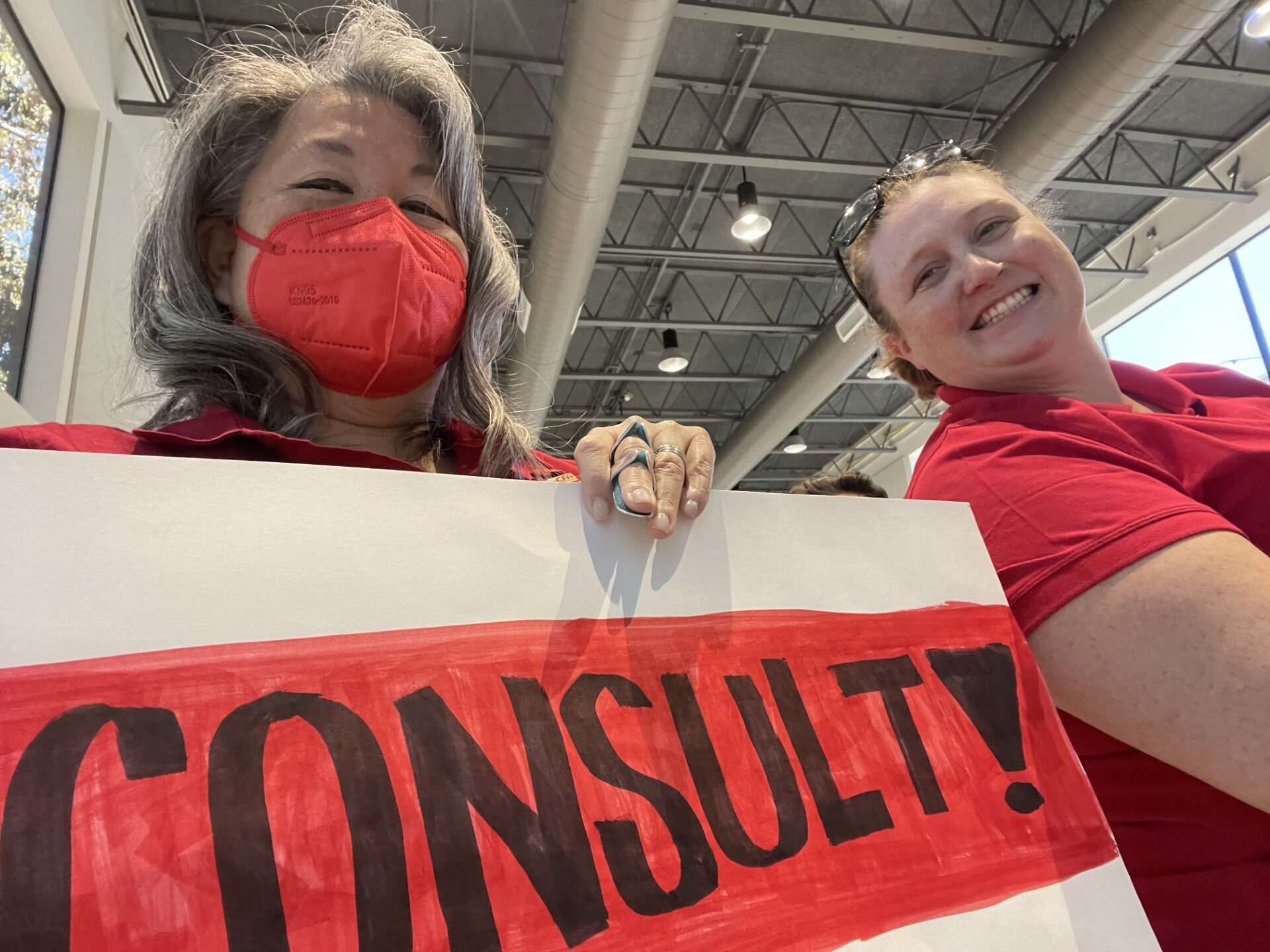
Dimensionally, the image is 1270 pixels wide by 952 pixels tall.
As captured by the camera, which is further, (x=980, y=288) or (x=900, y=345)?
(x=900, y=345)

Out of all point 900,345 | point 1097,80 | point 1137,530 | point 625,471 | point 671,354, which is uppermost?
point 671,354

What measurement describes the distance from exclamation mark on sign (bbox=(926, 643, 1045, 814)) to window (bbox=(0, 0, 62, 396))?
343cm

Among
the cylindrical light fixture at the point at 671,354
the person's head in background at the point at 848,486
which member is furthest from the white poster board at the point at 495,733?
the cylindrical light fixture at the point at 671,354

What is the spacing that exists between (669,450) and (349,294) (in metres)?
0.47

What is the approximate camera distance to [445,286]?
1.03 metres

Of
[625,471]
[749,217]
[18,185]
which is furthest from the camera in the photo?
[749,217]

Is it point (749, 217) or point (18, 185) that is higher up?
point (749, 217)

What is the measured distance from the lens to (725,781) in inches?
24.4

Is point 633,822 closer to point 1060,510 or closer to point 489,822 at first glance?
point 489,822

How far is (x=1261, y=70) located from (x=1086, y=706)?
7.95 m

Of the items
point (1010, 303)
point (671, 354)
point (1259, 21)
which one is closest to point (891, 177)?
point (1010, 303)

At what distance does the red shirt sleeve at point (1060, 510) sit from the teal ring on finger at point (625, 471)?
39 centimetres

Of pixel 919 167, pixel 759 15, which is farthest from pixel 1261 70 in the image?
pixel 919 167

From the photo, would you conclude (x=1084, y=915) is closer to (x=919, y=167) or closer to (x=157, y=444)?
(x=157, y=444)
